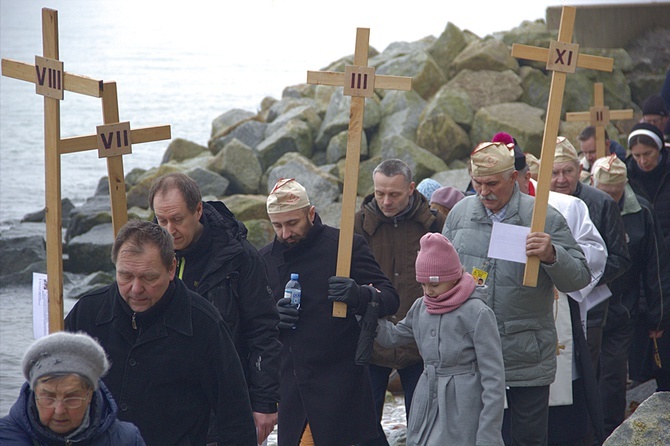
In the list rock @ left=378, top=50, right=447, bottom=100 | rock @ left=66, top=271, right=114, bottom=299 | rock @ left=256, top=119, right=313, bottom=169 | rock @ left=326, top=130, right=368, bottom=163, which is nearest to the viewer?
rock @ left=66, top=271, right=114, bottom=299

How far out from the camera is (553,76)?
563 cm

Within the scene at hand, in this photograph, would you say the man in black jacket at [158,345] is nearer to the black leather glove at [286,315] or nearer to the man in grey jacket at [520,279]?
the black leather glove at [286,315]

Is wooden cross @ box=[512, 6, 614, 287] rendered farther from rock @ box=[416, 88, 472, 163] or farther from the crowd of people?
rock @ box=[416, 88, 472, 163]

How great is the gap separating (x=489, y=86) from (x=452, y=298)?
559 inches

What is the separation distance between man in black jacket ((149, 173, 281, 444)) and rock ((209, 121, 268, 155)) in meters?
18.1

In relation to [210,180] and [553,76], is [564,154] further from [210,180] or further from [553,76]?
[210,180]

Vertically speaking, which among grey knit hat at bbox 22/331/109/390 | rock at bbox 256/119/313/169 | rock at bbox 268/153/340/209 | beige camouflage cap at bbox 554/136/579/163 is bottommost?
rock at bbox 268/153/340/209

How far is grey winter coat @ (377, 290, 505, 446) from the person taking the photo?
14.9 ft

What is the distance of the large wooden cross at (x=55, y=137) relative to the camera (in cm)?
477

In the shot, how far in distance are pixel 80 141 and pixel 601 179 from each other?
3.81m

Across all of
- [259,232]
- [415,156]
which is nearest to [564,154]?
[259,232]

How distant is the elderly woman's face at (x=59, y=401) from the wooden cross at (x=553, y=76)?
2.77 meters

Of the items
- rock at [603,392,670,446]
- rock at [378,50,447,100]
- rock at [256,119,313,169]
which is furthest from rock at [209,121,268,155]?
rock at [603,392,670,446]

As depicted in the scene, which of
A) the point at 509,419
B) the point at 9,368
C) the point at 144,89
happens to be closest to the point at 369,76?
the point at 509,419
